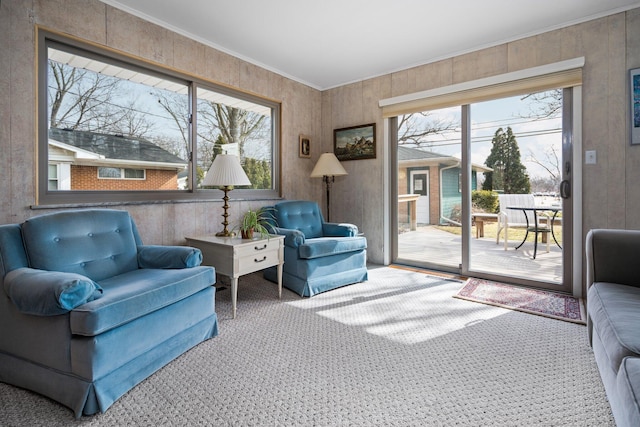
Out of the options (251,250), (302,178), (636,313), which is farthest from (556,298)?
(302,178)

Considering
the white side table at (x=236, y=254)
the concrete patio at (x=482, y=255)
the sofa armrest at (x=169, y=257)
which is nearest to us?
the sofa armrest at (x=169, y=257)

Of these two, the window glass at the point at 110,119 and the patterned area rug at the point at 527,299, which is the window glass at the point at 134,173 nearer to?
the window glass at the point at 110,119

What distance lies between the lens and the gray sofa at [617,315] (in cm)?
104

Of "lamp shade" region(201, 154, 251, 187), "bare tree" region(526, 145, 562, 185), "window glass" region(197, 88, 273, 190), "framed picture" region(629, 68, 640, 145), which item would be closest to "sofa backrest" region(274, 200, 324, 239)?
"window glass" region(197, 88, 273, 190)

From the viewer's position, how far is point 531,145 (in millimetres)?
3250

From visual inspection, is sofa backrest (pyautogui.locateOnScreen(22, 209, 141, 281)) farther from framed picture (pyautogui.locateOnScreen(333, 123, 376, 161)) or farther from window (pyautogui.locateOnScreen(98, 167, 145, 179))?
framed picture (pyautogui.locateOnScreen(333, 123, 376, 161))

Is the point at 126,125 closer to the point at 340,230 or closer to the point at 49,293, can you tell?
the point at 49,293

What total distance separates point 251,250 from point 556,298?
108 inches

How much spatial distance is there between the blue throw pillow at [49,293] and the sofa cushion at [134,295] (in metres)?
0.05

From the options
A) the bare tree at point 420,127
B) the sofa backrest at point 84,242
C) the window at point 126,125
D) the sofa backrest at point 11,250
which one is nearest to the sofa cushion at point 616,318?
the bare tree at point 420,127

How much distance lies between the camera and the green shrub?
3.49 m

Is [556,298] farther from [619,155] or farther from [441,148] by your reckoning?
[441,148]

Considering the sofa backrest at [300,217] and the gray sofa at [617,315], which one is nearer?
the gray sofa at [617,315]

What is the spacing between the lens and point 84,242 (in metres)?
2.00
